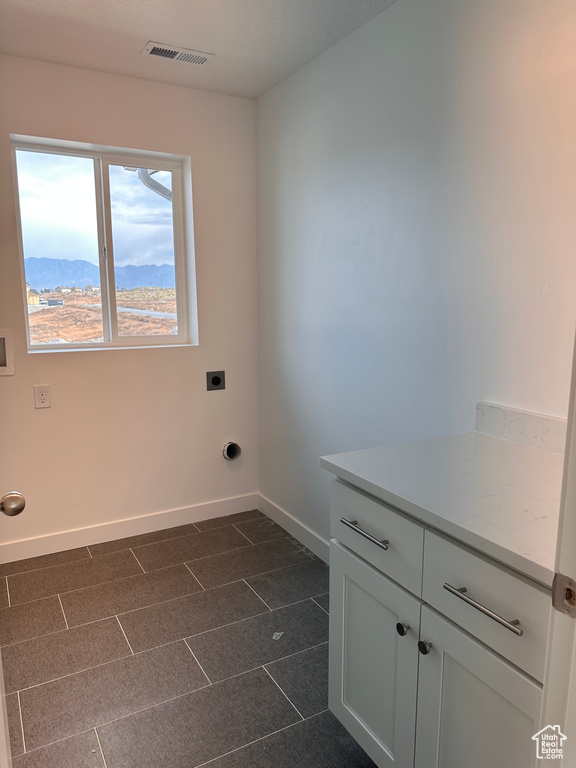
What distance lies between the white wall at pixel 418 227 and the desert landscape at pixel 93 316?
0.65 meters

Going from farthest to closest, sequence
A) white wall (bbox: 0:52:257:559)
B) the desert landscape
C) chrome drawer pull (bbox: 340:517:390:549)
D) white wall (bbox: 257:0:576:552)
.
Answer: the desert landscape
white wall (bbox: 0:52:257:559)
white wall (bbox: 257:0:576:552)
chrome drawer pull (bbox: 340:517:390:549)

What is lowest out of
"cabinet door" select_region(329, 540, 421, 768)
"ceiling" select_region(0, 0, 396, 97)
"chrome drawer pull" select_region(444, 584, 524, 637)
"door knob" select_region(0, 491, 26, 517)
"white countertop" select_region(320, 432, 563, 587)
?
"cabinet door" select_region(329, 540, 421, 768)

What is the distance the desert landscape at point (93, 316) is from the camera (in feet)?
9.78

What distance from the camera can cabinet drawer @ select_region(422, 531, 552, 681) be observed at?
0.98 m

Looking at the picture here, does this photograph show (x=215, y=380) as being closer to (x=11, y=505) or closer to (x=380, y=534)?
(x=380, y=534)

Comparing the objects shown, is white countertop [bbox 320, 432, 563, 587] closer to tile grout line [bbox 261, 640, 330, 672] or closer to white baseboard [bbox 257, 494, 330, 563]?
tile grout line [bbox 261, 640, 330, 672]

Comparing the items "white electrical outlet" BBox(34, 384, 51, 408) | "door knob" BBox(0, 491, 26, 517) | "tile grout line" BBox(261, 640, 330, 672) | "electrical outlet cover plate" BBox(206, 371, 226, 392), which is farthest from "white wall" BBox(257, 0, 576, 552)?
"door knob" BBox(0, 491, 26, 517)

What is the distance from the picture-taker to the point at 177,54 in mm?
2607

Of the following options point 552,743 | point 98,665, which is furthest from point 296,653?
point 552,743

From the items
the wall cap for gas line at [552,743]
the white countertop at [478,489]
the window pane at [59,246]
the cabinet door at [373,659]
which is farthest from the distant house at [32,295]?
the wall cap for gas line at [552,743]

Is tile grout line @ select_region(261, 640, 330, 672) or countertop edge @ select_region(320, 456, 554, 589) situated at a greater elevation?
countertop edge @ select_region(320, 456, 554, 589)

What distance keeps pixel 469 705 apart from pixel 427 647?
0.14m

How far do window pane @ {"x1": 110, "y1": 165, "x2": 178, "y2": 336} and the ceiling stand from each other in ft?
1.79

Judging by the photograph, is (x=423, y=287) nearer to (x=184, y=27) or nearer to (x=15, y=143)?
(x=184, y=27)
